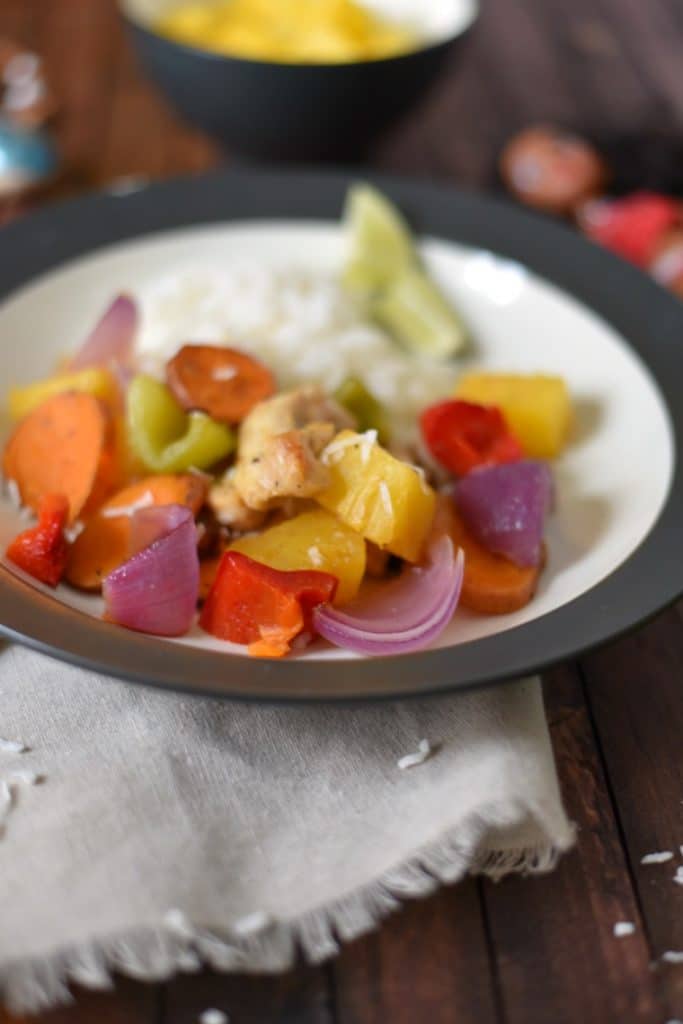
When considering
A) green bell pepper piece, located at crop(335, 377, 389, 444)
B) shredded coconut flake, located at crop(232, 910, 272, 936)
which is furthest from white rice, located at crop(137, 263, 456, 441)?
shredded coconut flake, located at crop(232, 910, 272, 936)

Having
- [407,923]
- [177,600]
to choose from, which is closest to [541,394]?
[177,600]

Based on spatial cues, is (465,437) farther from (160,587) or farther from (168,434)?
(160,587)

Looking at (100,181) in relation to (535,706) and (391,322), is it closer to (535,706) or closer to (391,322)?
(391,322)

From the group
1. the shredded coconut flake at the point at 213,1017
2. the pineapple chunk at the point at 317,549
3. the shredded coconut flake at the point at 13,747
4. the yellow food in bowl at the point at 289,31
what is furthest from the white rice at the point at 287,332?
the shredded coconut flake at the point at 213,1017

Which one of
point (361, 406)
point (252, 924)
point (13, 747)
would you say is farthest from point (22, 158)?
point (252, 924)

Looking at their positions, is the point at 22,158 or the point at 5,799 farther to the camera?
the point at 22,158

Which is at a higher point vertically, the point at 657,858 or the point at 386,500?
the point at 386,500

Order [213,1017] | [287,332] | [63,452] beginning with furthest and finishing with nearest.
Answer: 1. [287,332]
2. [63,452]
3. [213,1017]

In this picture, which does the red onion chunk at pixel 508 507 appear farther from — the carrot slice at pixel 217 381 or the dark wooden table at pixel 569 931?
the carrot slice at pixel 217 381
